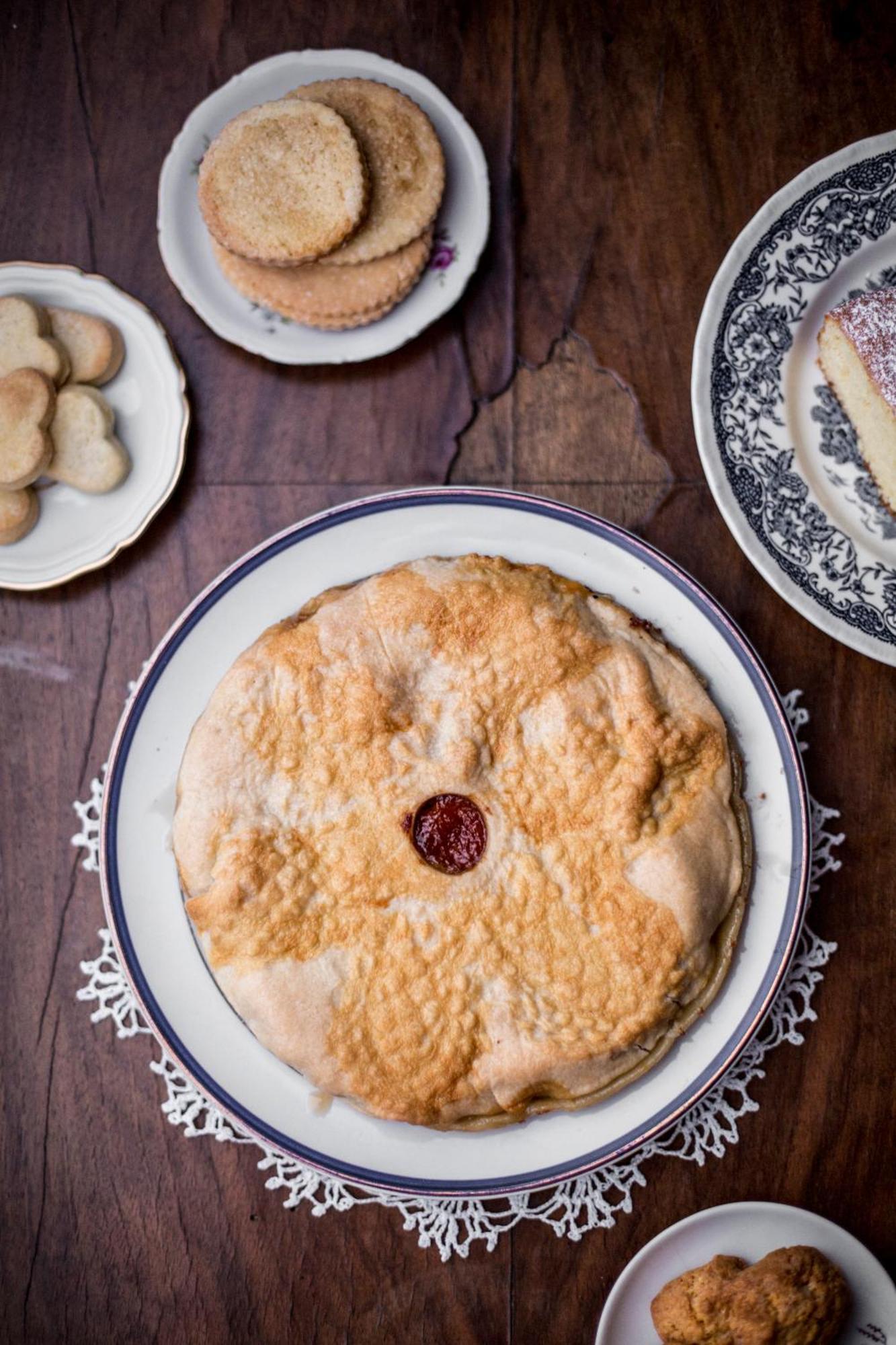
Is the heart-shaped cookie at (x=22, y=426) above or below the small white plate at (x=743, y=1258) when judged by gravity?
above

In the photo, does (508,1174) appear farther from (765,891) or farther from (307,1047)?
(765,891)

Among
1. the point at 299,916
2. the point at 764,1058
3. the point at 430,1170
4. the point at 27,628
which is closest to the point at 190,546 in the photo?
the point at 27,628

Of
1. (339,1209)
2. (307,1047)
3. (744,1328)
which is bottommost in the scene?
(744,1328)

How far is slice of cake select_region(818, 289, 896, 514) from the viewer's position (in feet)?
→ 9.70

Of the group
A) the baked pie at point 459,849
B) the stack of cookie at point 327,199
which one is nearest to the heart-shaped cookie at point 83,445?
the stack of cookie at point 327,199

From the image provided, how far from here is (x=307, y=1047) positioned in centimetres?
271

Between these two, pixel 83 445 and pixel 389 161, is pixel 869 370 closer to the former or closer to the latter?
pixel 389 161

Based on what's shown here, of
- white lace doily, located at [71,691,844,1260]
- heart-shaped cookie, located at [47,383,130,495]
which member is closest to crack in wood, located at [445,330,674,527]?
white lace doily, located at [71,691,844,1260]

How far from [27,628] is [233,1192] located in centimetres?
175

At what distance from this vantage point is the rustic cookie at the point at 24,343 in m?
3.07

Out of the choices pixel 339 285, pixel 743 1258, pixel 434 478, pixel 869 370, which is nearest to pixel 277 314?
pixel 339 285

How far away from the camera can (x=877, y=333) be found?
9.73 ft

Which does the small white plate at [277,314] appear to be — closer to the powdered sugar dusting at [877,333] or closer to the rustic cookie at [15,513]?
the rustic cookie at [15,513]

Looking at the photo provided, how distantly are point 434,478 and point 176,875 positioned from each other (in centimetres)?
135
